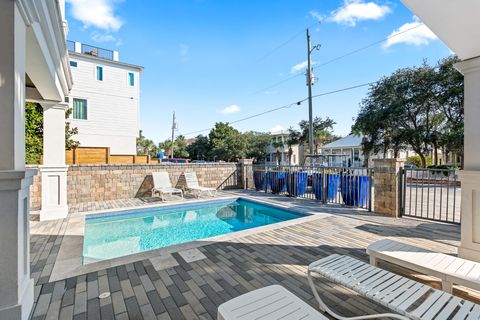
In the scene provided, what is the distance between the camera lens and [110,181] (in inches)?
325

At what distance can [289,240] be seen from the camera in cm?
413

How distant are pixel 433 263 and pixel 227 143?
96.1 feet

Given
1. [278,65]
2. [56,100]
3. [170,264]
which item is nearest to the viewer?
[170,264]

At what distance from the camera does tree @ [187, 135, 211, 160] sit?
34.5m

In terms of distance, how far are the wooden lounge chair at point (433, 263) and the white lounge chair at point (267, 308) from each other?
1441 mm

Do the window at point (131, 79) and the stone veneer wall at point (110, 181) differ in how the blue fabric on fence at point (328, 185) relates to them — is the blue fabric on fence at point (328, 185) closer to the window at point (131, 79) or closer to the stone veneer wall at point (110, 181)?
the stone veneer wall at point (110, 181)

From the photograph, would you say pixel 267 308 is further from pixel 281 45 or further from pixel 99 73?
pixel 99 73

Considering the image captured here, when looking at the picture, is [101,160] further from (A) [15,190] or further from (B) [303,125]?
(B) [303,125]

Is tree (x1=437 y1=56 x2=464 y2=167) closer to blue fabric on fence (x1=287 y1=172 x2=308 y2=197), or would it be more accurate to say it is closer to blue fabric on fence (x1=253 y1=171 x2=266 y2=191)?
blue fabric on fence (x1=287 y1=172 x2=308 y2=197)

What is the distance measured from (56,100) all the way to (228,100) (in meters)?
19.7

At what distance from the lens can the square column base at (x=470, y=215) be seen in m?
3.06

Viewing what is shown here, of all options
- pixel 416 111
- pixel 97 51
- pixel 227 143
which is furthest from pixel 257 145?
pixel 97 51

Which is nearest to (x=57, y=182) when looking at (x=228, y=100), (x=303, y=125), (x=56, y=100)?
(x=56, y=100)

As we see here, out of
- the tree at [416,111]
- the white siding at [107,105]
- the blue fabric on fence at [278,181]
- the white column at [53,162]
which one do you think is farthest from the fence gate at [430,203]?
the white siding at [107,105]
